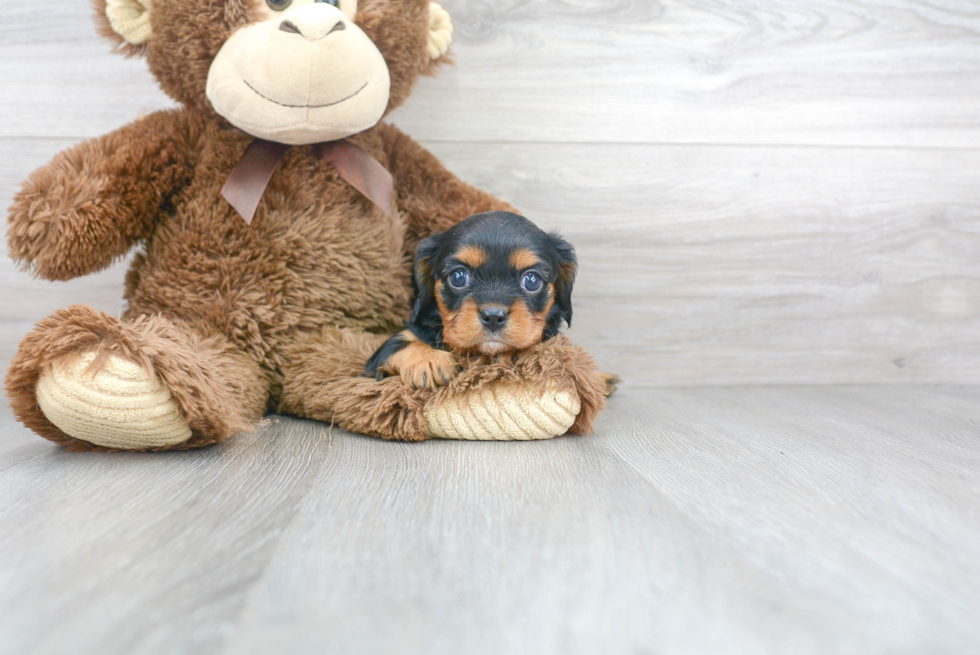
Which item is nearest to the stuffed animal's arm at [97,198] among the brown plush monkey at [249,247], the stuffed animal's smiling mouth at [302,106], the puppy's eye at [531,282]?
the brown plush monkey at [249,247]

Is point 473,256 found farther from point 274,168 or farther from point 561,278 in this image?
point 274,168

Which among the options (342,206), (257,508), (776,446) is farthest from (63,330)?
(776,446)

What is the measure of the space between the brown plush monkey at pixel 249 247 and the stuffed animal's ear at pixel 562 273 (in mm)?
111

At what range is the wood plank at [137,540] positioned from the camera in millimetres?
517

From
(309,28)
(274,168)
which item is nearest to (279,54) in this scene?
(309,28)

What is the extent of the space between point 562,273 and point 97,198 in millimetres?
795

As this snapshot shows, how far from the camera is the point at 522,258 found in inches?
43.1

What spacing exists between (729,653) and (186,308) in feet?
3.43

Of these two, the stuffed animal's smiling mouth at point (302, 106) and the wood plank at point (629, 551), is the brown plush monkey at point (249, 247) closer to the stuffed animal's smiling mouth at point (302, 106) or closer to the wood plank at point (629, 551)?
the stuffed animal's smiling mouth at point (302, 106)

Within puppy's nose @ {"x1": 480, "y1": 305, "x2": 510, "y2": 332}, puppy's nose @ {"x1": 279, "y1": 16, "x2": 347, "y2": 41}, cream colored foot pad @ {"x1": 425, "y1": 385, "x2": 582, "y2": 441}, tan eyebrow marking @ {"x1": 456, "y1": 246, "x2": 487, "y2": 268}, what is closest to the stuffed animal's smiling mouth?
puppy's nose @ {"x1": 279, "y1": 16, "x2": 347, "y2": 41}

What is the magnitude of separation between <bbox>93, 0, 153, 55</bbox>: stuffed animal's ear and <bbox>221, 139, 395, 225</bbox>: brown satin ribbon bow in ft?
0.82

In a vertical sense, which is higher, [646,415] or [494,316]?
[494,316]

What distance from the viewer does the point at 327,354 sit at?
48.0 inches

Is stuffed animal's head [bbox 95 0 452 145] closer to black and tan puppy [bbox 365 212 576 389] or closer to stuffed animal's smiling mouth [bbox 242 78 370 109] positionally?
stuffed animal's smiling mouth [bbox 242 78 370 109]
